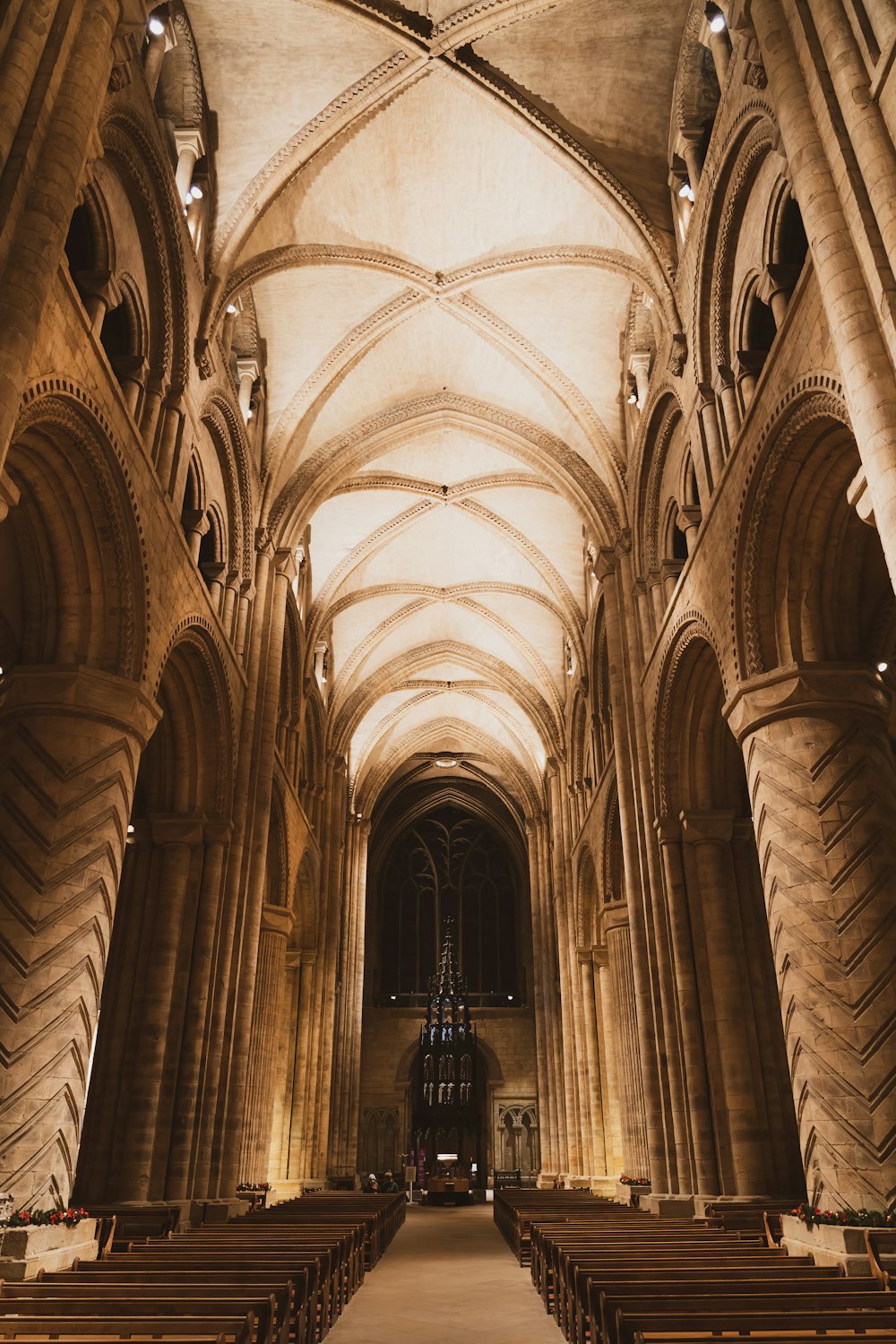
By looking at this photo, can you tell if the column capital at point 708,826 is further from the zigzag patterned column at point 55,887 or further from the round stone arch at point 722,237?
the zigzag patterned column at point 55,887

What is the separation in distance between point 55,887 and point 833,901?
6654 millimetres

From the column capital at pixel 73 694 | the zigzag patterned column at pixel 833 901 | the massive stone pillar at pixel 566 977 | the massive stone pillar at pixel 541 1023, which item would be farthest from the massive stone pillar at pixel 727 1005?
the massive stone pillar at pixel 541 1023

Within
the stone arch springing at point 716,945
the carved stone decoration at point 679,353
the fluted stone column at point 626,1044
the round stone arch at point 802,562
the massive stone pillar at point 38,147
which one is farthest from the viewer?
the fluted stone column at point 626,1044

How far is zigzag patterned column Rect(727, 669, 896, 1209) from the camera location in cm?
780

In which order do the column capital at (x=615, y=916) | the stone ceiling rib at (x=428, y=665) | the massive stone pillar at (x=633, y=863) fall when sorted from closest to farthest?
the massive stone pillar at (x=633, y=863), the column capital at (x=615, y=916), the stone ceiling rib at (x=428, y=665)

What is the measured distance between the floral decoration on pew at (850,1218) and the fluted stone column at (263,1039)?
10.6 metres

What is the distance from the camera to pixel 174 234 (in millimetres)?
11961

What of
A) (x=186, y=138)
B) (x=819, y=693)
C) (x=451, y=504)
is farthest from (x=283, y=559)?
(x=819, y=693)

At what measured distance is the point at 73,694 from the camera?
9.43 m

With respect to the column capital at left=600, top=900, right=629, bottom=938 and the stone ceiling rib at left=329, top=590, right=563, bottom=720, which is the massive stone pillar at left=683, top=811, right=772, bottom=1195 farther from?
the stone ceiling rib at left=329, top=590, right=563, bottom=720

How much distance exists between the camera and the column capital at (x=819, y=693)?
30.3 ft

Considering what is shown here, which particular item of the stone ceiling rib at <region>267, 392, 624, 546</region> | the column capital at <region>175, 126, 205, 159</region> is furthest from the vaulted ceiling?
the column capital at <region>175, 126, 205, 159</region>

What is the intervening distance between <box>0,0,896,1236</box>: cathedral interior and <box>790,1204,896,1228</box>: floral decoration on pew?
0.76 ft

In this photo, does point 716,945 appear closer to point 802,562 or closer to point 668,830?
point 668,830
